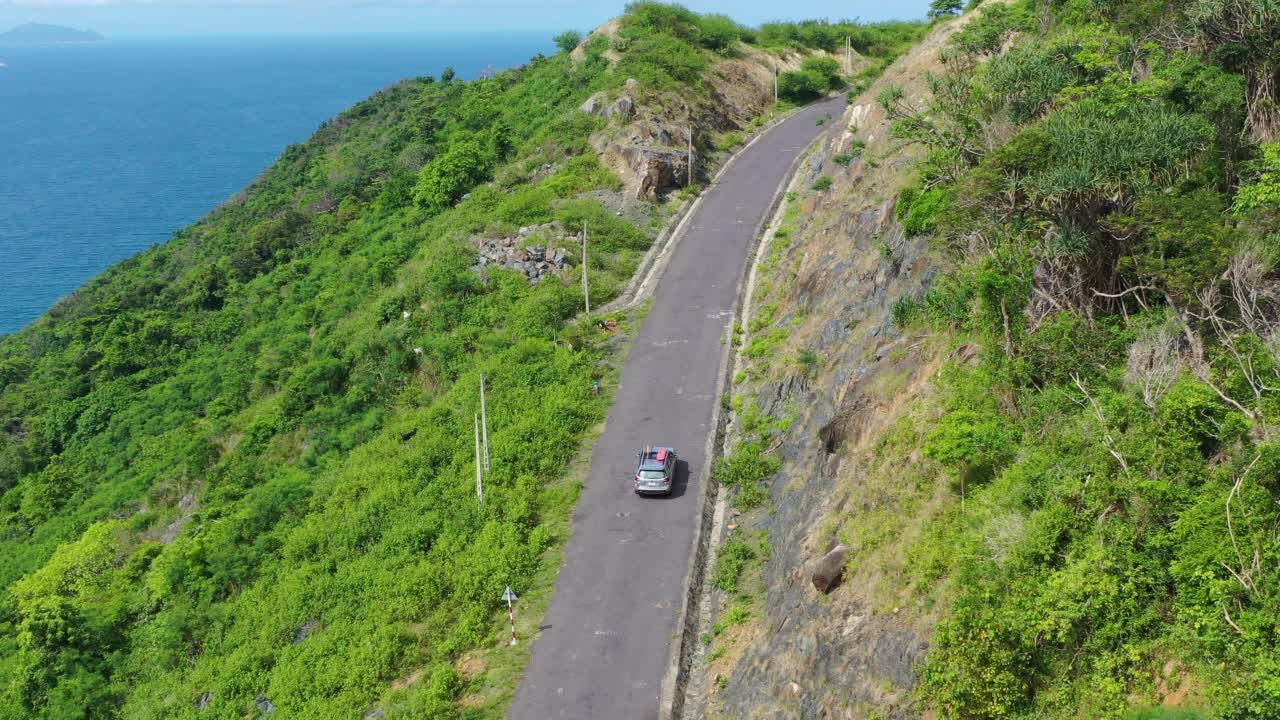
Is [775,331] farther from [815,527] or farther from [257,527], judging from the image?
[257,527]

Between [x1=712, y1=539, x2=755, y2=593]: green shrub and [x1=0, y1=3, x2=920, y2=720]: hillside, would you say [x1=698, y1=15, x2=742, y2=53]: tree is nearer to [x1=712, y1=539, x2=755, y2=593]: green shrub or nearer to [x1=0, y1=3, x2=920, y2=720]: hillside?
[x1=0, y1=3, x2=920, y2=720]: hillside

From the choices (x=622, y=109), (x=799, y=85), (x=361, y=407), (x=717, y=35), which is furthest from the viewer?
(x=717, y=35)

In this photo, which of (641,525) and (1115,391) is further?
(641,525)

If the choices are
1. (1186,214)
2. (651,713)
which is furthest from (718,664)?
(1186,214)

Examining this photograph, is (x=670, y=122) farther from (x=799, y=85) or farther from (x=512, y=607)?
(x=512, y=607)

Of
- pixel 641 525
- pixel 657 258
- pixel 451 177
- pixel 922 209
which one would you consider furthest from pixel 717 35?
pixel 641 525

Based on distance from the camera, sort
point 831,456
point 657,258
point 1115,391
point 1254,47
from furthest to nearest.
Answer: point 657,258, point 831,456, point 1254,47, point 1115,391
